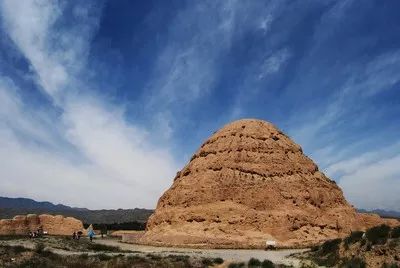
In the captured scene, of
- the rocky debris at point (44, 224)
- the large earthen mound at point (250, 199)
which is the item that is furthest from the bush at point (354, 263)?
the rocky debris at point (44, 224)

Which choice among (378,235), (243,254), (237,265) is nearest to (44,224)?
(243,254)

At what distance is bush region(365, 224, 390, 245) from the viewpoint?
21.1m

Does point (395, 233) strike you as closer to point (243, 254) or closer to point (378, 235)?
point (378, 235)

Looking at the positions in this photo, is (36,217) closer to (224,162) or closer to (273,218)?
(224,162)

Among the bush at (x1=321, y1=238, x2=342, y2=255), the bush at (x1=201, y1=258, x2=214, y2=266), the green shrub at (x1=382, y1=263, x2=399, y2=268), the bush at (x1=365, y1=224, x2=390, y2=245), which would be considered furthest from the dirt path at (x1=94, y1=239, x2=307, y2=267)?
the green shrub at (x1=382, y1=263, x2=399, y2=268)

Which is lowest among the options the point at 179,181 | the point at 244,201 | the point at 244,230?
the point at 244,230

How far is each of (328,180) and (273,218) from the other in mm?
11805

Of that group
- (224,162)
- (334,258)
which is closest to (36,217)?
(224,162)

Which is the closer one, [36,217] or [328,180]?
[328,180]

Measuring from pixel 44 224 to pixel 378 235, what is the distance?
4893 cm

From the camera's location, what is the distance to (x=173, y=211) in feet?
140

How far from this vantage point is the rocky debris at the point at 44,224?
57891 millimetres

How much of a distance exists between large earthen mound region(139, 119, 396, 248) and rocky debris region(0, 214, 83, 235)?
64.5 feet

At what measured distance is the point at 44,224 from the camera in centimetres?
6159
